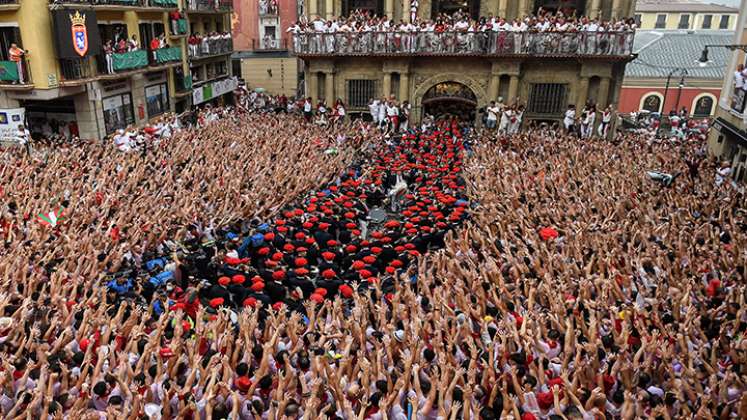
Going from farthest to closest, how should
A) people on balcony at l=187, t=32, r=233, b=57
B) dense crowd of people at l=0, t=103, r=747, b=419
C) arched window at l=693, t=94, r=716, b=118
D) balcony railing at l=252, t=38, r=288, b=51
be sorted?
1. arched window at l=693, t=94, r=716, b=118
2. balcony railing at l=252, t=38, r=288, b=51
3. people on balcony at l=187, t=32, r=233, b=57
4. dense crowd of people at l=0, t=103, r=747, b=419

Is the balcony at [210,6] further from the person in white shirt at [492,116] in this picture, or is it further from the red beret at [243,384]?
the red beret at [243,384]

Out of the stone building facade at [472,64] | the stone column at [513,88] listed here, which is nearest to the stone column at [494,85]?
the stone building facade at [472,64]

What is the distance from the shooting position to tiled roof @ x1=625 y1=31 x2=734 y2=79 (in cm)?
4647

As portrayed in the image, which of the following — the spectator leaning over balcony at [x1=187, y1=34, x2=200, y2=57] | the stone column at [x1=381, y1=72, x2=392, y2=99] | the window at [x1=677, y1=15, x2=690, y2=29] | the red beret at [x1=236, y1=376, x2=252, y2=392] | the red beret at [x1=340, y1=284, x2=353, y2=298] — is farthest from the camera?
the window at [x1=677, y1=15, x2=690, y2=29]

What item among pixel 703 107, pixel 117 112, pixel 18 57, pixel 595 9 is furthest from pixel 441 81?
pixel 703 107

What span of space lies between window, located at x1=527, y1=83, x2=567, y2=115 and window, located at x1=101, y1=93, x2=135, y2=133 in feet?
59.9

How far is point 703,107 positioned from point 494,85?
92.5 feet

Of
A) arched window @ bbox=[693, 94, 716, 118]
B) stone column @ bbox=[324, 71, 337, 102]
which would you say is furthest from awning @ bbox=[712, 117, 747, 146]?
arched window @ bbox=[693, 94, 716, 118]

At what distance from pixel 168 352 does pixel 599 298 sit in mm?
6047

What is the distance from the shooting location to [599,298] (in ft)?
27.7

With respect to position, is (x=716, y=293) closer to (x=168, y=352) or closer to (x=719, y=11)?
(x=168, y=352)

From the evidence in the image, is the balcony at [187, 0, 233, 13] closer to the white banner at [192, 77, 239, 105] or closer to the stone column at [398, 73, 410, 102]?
the white banner at [192, 77, 239, 105]

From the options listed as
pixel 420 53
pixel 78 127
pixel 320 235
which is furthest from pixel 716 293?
pixel 78 127

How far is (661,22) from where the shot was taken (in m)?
65.6
